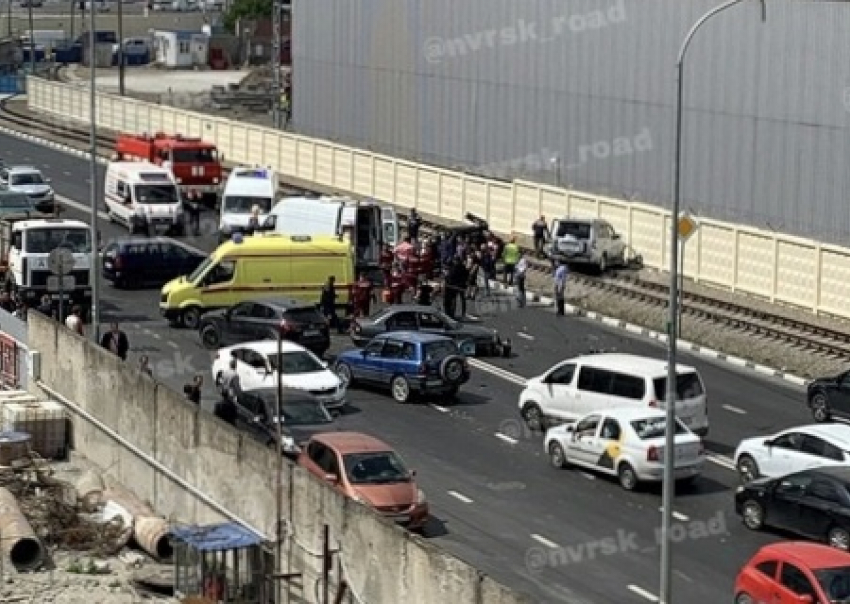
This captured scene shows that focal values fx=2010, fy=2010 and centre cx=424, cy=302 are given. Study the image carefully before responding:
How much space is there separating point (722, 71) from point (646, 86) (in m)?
3.98

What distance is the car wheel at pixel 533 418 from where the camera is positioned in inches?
1313

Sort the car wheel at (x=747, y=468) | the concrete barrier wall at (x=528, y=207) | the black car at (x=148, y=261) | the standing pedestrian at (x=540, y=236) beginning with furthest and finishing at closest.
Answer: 1. the standing pedestrian at (x=540, y=236)
2. the black car at (x=148, y=261)
3. the concrete barrier wall at (x=528, y=207)
4. the car wheel at (x=747, y=468)

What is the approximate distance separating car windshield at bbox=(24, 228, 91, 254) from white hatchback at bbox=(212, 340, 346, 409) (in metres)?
10.6

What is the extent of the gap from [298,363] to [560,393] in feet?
15.2

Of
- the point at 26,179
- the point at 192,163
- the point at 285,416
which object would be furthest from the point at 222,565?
the point at 26,179

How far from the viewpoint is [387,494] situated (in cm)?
2720

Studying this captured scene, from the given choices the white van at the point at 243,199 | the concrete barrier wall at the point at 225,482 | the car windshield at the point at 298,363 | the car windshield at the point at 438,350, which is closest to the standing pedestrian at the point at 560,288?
the car windshield at the point at 438,350

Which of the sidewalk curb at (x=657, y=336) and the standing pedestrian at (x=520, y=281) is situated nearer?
the sidewalk curb at (x=657, y=336)

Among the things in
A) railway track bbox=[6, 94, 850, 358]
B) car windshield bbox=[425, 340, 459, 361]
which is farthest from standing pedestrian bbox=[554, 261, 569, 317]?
car windshield bbox=[425, 340, 459, 361]

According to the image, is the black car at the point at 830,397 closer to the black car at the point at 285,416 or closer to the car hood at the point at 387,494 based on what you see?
the black car at the point at 285,416

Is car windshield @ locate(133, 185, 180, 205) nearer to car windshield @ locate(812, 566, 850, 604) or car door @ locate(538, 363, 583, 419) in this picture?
car door @ locate(538, 363, 583, 419)

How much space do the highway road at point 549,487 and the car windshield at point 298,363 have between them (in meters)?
1.07

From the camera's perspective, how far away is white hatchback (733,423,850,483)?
2883 centimetres

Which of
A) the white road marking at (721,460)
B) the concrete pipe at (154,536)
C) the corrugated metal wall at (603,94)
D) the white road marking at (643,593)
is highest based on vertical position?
the corrugated metal wall at (603,94)
